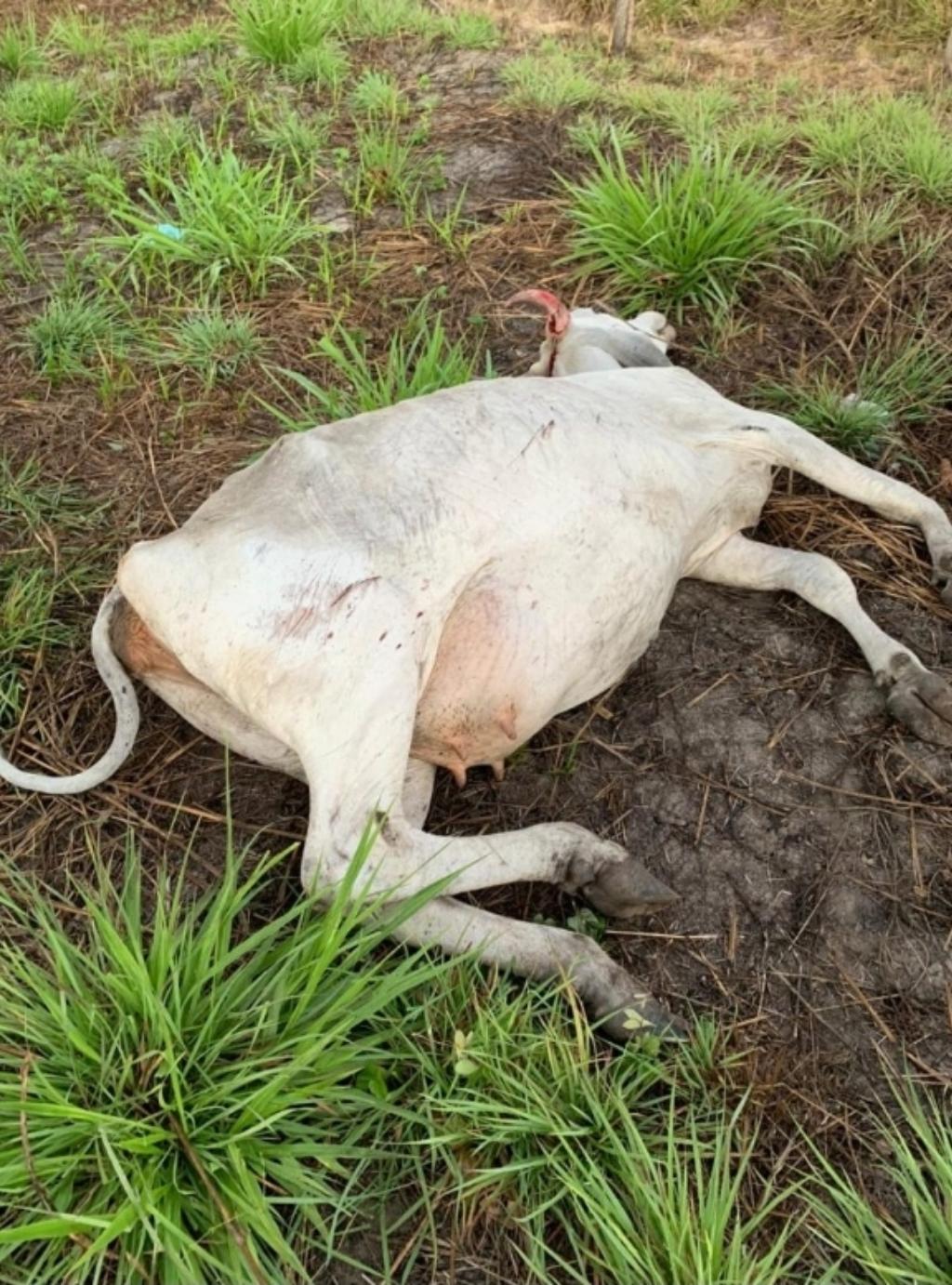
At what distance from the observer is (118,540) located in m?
3.24

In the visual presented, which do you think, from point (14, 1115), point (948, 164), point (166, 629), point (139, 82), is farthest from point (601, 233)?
point (14, 1115)

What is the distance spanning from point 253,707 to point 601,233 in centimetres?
253

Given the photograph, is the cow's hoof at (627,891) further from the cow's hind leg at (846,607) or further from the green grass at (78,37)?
the green grass at (78,37)

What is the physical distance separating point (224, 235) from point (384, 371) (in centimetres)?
96

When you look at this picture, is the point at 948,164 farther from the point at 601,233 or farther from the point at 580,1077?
the point at 580,1077

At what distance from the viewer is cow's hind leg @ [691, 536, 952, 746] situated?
2.54 m

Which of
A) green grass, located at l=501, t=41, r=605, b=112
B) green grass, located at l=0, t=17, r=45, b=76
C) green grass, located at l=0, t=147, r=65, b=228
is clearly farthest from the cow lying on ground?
green grass, located at l=0, t=17, r=45, b=76

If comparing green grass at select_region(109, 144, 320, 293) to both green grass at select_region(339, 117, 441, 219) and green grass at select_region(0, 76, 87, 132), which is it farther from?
green grass at select_region(0, 76, 87, 132)

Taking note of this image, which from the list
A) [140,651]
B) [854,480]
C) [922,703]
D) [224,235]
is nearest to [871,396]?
[854,480]

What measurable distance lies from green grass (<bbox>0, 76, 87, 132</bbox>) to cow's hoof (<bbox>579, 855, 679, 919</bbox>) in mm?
4625

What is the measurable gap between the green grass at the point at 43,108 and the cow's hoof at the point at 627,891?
4.63 meters

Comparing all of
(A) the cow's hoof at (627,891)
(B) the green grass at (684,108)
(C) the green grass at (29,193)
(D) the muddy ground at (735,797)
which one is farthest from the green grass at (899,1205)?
(C) the green grass at (29,193)

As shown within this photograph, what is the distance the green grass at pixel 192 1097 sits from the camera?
5.71 ft

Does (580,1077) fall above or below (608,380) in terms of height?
below
